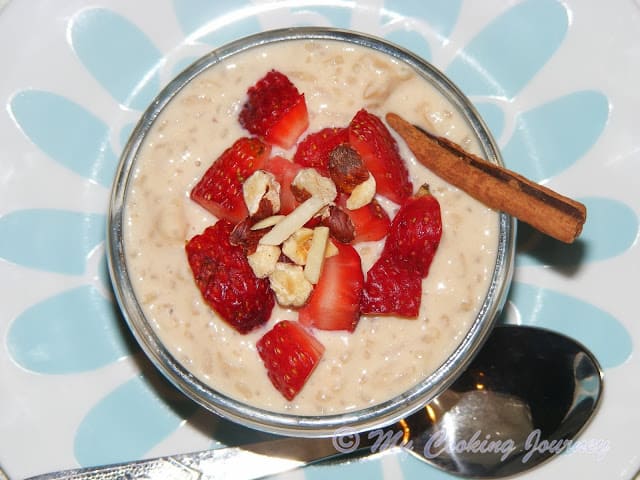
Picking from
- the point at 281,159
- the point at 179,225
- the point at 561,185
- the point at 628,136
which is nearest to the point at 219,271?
the point at 179,225

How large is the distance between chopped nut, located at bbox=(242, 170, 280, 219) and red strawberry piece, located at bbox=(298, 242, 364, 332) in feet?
0.66

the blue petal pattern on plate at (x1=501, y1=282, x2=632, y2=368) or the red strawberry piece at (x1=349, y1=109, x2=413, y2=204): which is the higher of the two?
the red strawberry piece at (x1=349, y1=109, x2=413, y2=204)

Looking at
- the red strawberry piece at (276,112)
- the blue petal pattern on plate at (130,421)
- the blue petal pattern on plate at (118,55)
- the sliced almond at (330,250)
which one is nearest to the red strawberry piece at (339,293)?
the sliced almond at (330,250)

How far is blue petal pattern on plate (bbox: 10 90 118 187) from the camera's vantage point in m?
2.58

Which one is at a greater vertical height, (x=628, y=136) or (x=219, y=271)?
(x=628, y=136)

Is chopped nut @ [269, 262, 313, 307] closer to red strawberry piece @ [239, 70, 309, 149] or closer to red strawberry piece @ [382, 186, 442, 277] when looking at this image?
red strawberry piece @ [382, 186, 442, 277]

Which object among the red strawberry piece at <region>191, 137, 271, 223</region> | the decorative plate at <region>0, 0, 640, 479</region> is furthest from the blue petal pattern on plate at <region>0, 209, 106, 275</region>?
the red strawberry piece at <region>191, 137, 271, 223</region>

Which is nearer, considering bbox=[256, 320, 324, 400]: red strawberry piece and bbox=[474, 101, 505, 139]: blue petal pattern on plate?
bbox=[256, 320, 324, 400]: red strawberry piece

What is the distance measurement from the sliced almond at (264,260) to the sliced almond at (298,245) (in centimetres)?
3

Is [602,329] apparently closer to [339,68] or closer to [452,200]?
[452,200]

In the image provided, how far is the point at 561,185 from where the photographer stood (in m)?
2.59

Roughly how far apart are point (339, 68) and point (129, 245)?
2.54ft

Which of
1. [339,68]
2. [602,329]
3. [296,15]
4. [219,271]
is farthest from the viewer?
[296,15]

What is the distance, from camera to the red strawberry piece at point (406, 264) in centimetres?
209
